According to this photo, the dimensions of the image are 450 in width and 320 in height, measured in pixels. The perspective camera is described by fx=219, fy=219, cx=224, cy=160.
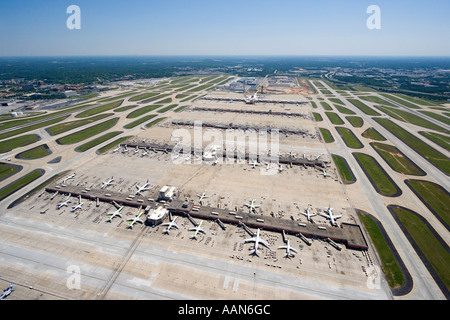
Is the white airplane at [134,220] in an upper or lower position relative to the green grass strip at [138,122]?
lower

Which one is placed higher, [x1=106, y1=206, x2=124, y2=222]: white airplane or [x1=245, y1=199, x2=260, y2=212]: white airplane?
[x1=245, y1=199, x2=260, y2=212]: white airplane

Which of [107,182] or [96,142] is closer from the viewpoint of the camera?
[107,182]

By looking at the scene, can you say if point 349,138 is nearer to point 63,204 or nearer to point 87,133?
point 63,204

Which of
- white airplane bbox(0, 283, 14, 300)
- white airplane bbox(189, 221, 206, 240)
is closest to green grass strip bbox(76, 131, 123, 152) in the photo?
white airplane bbox(0, 283, 14, 300)

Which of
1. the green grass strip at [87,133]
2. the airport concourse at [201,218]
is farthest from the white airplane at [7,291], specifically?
the green grass strip at [87,133]

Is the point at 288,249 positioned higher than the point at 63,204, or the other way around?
the point at 63,204

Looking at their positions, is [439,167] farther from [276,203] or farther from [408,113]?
[408,113]

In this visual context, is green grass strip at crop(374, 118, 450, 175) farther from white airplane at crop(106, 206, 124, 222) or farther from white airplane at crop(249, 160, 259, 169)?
white airplane at crop(106, 206, 124, 222)

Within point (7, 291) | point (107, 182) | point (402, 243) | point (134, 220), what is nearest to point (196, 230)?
point (134, 220)

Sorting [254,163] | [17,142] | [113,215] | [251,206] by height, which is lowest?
[113,215]

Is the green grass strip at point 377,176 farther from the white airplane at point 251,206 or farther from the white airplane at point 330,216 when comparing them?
the white airplane at point 251,206

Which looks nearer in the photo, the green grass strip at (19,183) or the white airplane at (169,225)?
the white airplane at (169,225)

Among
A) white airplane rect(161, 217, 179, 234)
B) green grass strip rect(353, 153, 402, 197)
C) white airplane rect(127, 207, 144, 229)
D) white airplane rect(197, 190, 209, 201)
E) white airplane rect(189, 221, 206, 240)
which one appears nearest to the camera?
white airplane rect(189, 221, 206, 240)
